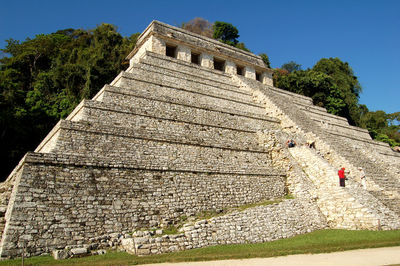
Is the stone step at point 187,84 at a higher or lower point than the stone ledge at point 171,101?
higher

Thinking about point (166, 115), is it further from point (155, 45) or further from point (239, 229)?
point (155, 45)

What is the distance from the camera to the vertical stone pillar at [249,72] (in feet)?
90.3

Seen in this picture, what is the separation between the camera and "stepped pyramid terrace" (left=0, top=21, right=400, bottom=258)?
8953 millimetres

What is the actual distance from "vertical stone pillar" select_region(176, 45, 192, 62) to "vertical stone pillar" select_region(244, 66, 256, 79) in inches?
235

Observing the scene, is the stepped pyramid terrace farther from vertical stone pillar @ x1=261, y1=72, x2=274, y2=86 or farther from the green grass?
vertical stone pillar @ x1=261, y1=72, x2=274, y2=86

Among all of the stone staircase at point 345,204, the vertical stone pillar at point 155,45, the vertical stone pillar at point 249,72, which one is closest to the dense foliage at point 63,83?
the vertical stone pillar at point 155,45

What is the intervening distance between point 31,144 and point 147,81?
8841 millimetres

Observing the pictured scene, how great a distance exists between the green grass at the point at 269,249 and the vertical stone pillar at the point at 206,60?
17117 millimetres

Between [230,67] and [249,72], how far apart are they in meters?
2.23

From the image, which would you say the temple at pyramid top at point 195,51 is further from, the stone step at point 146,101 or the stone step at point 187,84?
the stone step at point 146,101

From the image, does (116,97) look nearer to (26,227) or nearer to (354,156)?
(26,227)

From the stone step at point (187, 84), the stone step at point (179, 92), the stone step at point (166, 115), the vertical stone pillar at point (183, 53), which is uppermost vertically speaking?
the vertical stone pillar at point (183, 53)

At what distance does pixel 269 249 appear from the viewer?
871 cm

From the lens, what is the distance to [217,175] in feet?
41.7
